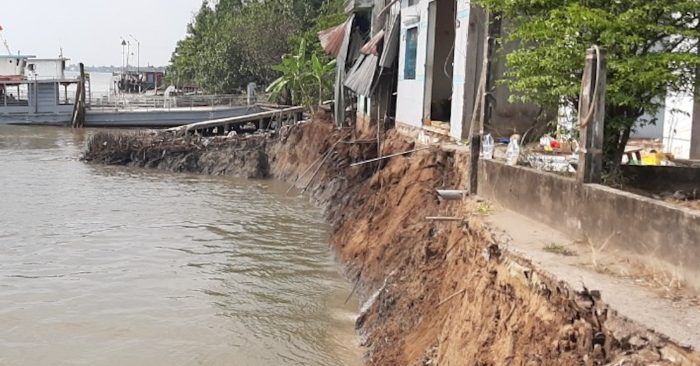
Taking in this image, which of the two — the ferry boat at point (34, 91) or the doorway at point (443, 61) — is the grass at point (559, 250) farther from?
the ferry boat at point (34, 91)

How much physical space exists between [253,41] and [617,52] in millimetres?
43066

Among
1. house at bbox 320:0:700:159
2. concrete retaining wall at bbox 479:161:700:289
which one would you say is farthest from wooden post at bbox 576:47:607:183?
house at bbox 320:0:700:159

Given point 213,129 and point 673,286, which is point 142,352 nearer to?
point 673,286

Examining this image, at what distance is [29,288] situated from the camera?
11695 mm

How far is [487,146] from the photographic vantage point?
9.06 m

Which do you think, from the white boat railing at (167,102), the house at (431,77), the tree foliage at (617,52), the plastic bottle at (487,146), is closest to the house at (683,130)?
the house at (431,77)

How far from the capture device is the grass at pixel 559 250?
5.77 m

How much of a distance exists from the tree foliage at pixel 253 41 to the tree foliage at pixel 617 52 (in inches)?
1450

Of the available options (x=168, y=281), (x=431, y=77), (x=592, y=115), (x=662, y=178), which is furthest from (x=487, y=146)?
(x=168, y=281)

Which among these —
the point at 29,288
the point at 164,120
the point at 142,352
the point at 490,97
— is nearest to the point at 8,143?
the point at 164,120

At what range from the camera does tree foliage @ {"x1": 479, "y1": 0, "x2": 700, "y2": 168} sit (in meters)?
6.40

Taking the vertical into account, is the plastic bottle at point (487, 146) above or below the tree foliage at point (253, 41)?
below

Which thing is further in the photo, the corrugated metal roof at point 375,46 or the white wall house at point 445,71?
the corrugated metal roof at point 375,46

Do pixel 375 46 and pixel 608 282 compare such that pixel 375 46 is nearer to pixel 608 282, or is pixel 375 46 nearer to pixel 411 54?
pixel 411 54
